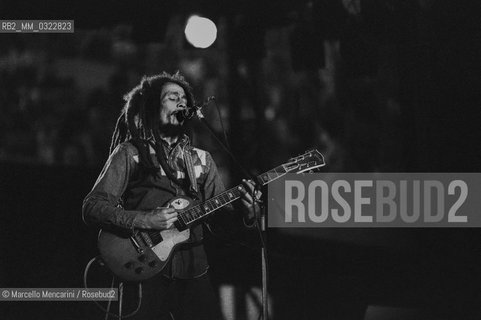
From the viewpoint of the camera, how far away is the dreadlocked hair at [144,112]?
3.79 meters

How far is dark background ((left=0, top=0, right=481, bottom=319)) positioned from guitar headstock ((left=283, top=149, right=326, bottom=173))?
5.4 inches

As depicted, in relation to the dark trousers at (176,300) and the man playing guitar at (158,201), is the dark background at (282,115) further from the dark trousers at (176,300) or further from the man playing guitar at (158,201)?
the dark trousers at (176,300)

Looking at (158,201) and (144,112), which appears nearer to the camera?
(158,201)

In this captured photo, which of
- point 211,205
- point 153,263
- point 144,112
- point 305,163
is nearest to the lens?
point 153,263

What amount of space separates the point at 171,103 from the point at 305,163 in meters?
0.92

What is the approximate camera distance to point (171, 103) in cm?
382

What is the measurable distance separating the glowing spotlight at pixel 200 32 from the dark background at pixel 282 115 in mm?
42

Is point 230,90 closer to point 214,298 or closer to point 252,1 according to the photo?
point 252,1

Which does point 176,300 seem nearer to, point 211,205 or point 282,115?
point 211,205

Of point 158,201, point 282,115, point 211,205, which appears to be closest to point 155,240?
point 158,201

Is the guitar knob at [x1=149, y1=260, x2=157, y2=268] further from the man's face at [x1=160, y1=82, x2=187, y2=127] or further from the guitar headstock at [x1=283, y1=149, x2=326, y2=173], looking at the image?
the guitar headstock at [x1=283, y1=149, x2=326, y2=173]

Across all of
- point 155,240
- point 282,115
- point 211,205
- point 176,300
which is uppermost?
point 282,115

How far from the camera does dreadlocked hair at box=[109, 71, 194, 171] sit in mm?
3791

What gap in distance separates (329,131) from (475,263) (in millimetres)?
1263
